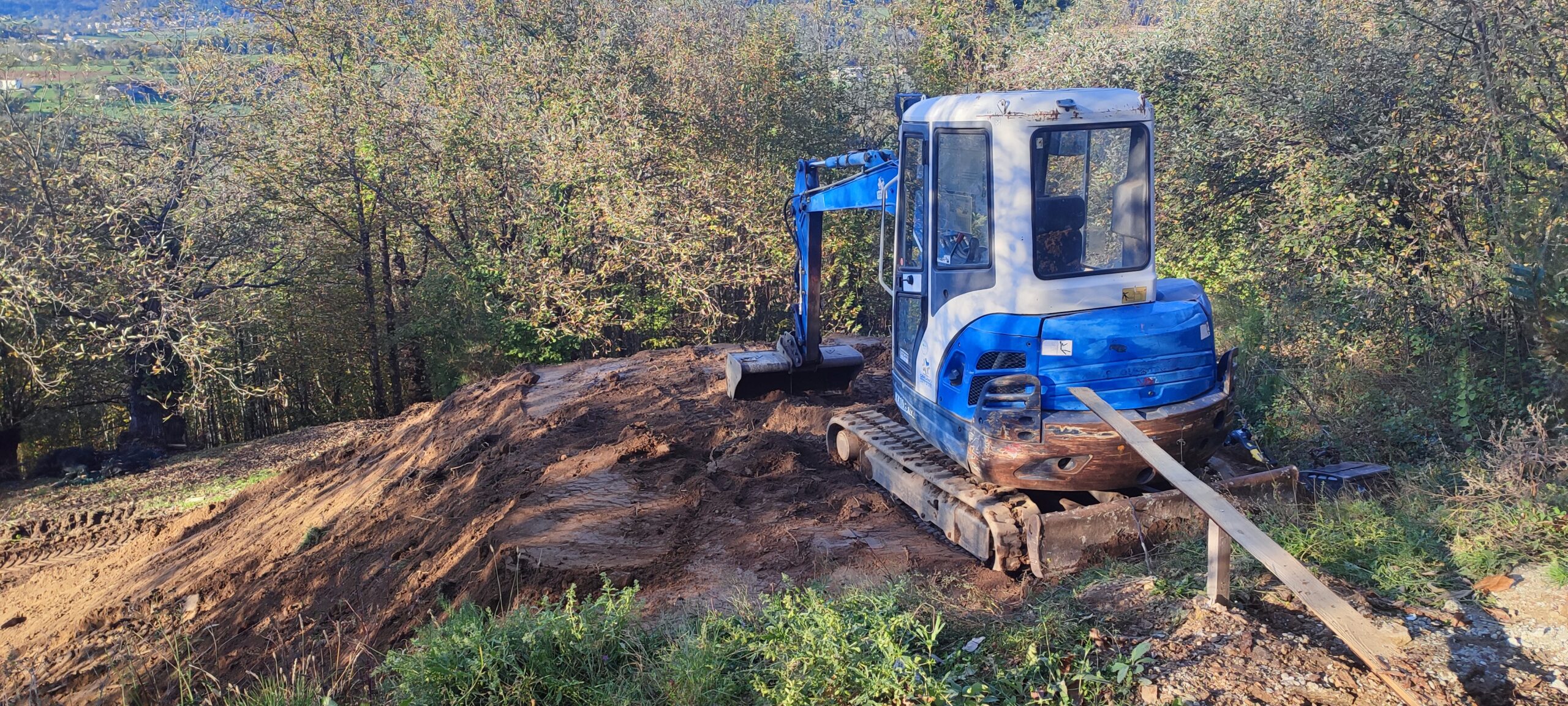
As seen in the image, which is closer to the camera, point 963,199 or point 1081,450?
point 1081,450

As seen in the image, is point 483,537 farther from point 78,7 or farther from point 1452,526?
point 78,7

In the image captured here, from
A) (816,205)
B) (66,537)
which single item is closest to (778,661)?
(816,205)

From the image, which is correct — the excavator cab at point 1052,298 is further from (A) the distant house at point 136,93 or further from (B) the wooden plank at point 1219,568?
(A) the distant house at point 136,93

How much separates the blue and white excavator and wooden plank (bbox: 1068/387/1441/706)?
749 millimetres

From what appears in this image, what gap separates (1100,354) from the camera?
572 cm

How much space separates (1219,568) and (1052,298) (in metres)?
1.90

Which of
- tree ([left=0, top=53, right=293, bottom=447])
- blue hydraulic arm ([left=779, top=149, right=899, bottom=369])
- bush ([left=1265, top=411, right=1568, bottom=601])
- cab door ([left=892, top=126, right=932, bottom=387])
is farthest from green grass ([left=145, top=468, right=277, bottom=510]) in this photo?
bush ([left=1265, top=411, right=1568, bottom=601])

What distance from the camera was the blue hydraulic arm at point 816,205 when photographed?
7.43 m

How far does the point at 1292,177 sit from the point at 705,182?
26.2ft

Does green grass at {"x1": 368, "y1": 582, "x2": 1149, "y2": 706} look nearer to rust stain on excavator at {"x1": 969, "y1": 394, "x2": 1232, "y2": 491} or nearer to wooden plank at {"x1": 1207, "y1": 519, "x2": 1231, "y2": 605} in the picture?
wooden plank at {"x1": 1207, "y1": 519, "x2": 1231, "y2": 605}

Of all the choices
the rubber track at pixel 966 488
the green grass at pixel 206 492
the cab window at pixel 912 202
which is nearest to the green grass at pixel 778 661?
the rubber track at pixel 966 488

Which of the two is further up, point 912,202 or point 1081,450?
point 912,202

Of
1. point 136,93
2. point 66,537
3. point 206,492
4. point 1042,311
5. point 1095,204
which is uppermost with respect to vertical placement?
point 136,93

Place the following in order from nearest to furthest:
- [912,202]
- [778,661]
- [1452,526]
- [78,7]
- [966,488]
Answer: [778,661]
[1452,526]
[966,488]
[912,202]
[78,7]
